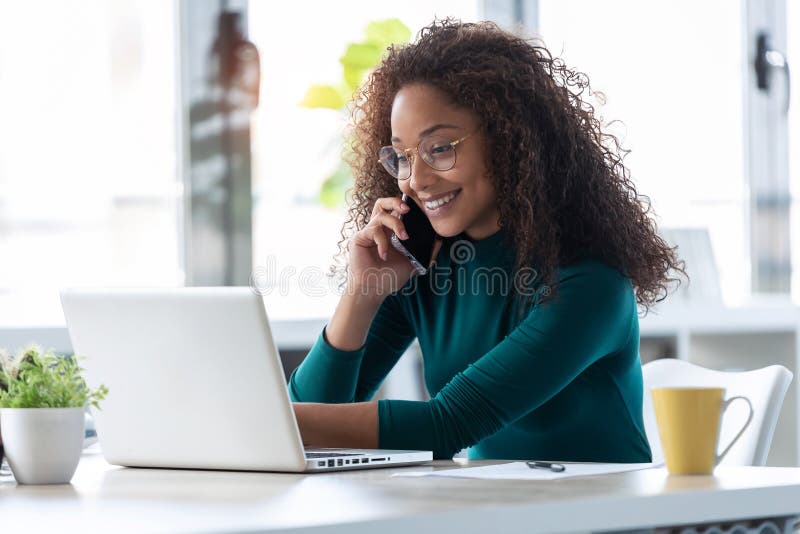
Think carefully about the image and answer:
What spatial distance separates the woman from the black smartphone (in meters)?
0.02

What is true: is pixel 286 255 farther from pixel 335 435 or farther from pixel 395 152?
pixel 335 435

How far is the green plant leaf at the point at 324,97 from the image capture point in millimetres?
3691

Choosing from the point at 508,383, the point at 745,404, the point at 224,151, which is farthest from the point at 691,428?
the point at 224,151

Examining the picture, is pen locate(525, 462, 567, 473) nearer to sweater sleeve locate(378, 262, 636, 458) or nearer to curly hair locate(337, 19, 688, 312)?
sweater sleeve locate(378, 262, 636, 458)

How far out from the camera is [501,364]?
5.42 feet

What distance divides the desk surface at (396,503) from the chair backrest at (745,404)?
1.35ft

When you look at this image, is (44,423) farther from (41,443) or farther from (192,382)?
(192,382)

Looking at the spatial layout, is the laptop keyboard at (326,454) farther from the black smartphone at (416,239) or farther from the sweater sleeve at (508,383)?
the black smartphone at (416,239)

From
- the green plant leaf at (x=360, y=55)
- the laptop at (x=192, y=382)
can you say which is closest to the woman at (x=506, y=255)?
the laptop at (x=192, y=382)

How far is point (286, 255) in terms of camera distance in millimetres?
3795

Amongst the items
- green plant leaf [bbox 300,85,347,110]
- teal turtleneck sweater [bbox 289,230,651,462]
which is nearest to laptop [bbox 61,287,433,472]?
teal turtleneck sweater [bbox 289,230,651,462]

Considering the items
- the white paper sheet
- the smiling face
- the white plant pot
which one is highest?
the smiling face

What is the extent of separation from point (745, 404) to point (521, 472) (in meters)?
0.63

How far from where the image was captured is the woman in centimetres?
179
